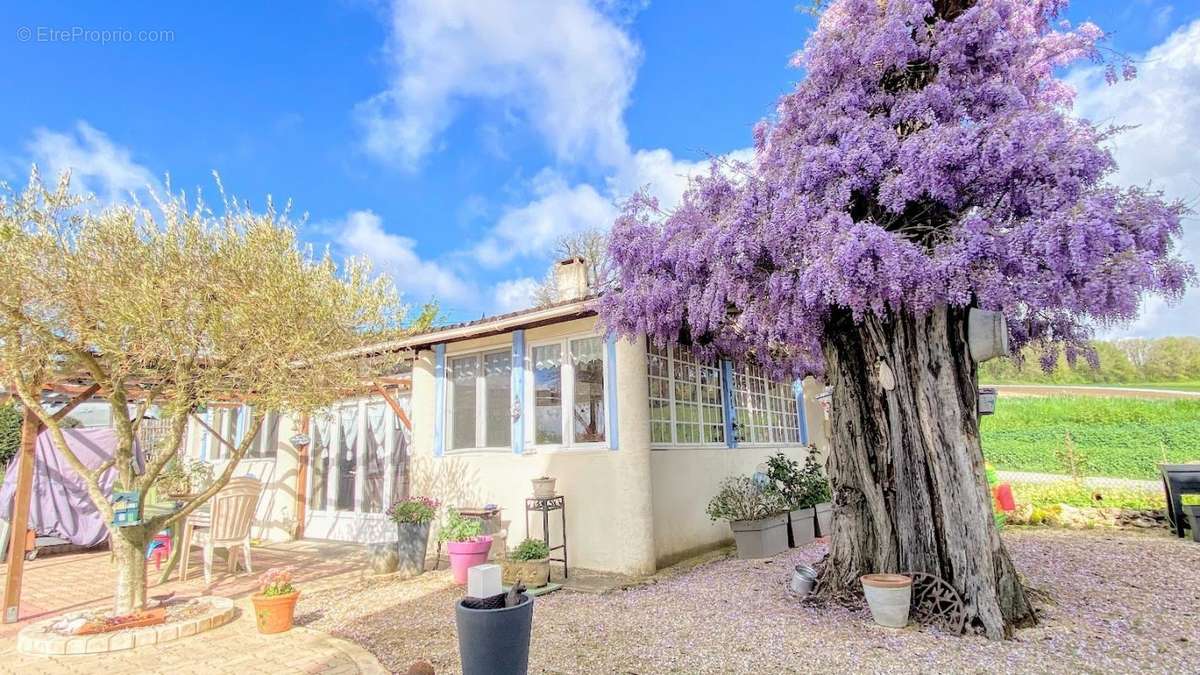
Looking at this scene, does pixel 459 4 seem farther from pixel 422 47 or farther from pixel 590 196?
pixel 590 196

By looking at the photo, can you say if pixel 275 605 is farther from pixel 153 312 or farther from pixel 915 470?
pixel 915 470

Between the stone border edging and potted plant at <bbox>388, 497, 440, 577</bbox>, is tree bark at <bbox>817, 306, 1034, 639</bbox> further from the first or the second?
the stone border edging

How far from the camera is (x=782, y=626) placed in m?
4.29

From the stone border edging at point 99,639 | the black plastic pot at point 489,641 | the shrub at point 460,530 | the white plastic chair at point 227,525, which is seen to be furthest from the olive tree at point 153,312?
the black plastic pot at point 489,641

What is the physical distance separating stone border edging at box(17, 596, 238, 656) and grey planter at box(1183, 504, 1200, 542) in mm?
9743

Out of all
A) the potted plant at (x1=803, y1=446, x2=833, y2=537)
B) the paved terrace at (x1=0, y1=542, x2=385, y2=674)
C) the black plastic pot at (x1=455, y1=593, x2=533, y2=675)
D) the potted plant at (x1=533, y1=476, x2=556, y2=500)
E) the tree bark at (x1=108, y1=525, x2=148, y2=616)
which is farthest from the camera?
the potted plant at (x1=803, y1=446, x2=833, y2=537)

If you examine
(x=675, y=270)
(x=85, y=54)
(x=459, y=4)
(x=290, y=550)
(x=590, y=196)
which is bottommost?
(x=290, y=550)

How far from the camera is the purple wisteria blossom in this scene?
3656 mm

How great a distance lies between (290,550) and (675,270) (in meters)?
7.51

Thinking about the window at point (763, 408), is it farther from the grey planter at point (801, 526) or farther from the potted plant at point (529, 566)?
the potted plant at point (529, 566)

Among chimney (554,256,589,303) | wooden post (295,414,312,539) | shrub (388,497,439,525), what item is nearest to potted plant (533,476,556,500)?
shrub (388,497,439,525)

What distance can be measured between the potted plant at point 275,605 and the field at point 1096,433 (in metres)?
16.8

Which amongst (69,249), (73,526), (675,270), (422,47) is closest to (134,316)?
(69,249)

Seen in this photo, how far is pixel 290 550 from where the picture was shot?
8766 mm
